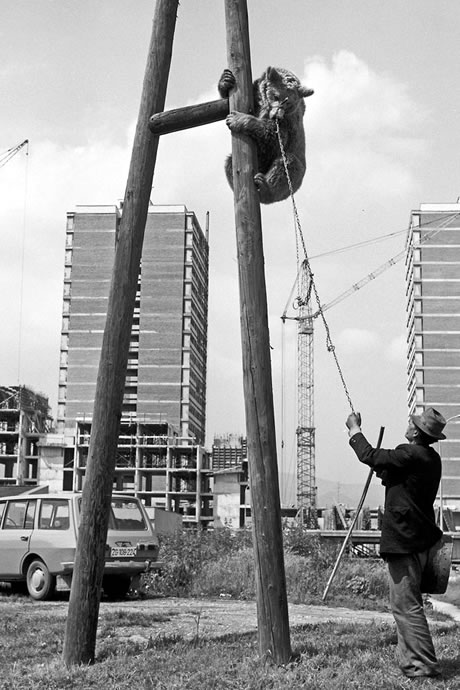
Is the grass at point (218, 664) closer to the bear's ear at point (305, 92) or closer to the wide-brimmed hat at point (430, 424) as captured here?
the wide-brimmed hat at point (430, 424)

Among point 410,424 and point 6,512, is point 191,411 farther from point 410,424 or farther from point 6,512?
point 410,424

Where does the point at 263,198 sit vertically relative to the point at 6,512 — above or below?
above

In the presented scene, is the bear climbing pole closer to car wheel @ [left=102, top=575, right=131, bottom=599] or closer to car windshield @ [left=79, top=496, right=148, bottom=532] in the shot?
car wheel @ [left=102, top=575, right=131, bottom=599]

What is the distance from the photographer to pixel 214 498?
105125 mm

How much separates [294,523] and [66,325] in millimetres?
105412

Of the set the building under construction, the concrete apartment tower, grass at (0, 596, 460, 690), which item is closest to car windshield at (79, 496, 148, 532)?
grass at (0, 596, 460, 690)

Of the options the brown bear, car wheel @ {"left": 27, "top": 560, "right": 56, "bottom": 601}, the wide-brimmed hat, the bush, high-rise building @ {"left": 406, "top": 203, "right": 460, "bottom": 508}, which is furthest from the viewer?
high-rise building @ {"left": 406, "top": 203, "right": 460, "bottom": 508}

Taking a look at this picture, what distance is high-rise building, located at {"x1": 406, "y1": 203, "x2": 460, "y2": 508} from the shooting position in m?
111

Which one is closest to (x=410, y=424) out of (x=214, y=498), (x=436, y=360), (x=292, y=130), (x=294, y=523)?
(x=292, y=130)

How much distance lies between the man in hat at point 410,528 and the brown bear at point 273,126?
214 cm

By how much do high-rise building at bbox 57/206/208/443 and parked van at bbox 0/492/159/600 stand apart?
3928 inches

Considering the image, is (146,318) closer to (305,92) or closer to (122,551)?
(122,551)

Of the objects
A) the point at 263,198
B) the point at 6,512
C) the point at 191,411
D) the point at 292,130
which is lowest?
the point at 6,512

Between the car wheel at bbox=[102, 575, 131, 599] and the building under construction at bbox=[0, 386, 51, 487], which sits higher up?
the building under construction at bbox=[0, 386, 51, 487]
